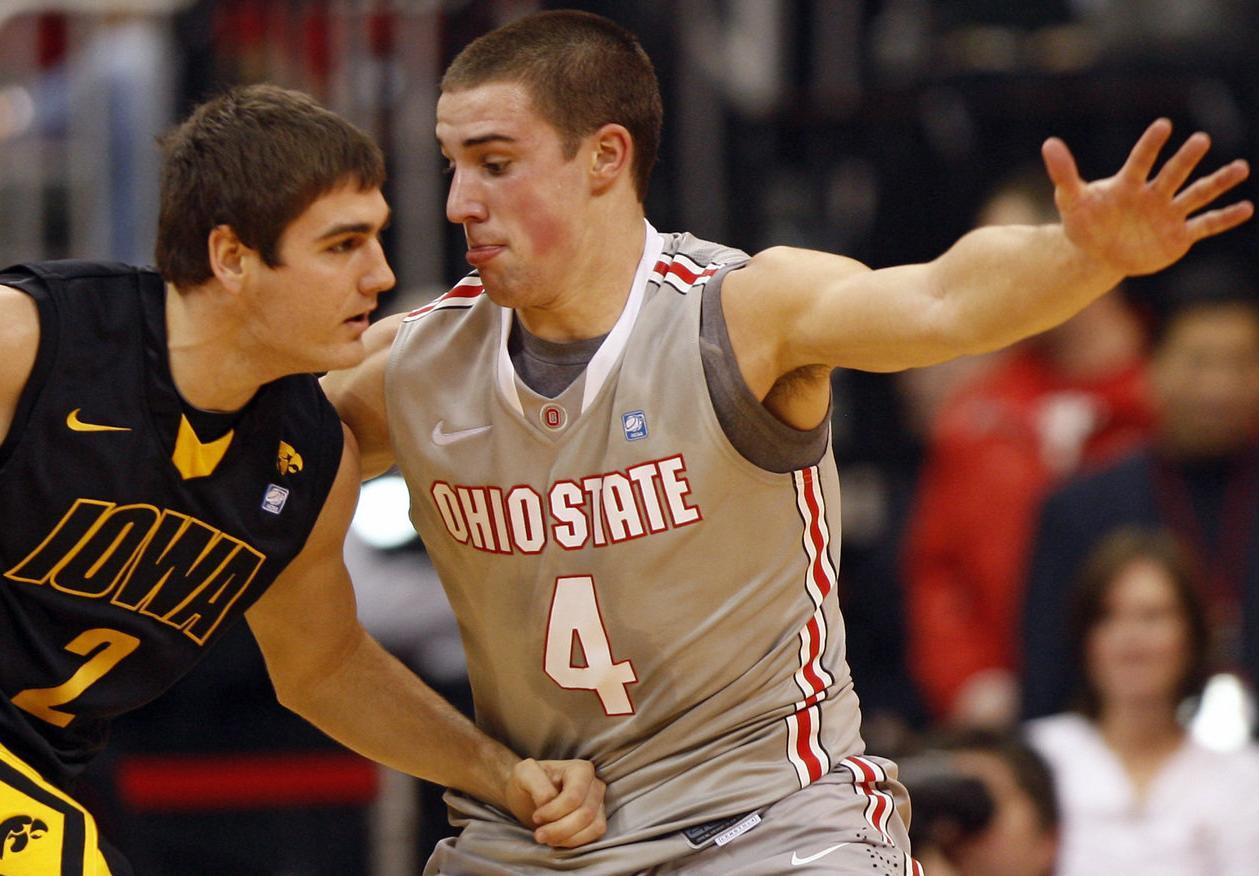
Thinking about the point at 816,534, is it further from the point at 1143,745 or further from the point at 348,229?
the point at 1143,745

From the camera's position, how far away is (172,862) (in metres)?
8.00

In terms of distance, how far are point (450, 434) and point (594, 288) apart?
442 mm

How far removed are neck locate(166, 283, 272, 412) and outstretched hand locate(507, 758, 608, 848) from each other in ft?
3.33

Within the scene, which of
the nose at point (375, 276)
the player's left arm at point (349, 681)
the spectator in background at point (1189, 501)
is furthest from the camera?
the spectator in background at point (1189, 501)

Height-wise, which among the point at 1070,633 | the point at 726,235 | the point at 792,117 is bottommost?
the point at 1070,633

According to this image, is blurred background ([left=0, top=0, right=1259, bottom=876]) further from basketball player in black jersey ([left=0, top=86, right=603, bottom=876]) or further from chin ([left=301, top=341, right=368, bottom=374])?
chin ([left=301, top=341, right=368, bottom=374])

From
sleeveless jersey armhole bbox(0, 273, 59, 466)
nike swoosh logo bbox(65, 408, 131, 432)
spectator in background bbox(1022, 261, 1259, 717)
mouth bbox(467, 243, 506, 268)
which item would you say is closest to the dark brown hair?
spectator in background bbox(1022, 261, 1259, 717)

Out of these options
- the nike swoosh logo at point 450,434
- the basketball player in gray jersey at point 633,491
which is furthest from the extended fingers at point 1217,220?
the nike swoosh logo at point 450,434

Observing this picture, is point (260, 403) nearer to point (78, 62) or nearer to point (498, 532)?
point (498, 532)

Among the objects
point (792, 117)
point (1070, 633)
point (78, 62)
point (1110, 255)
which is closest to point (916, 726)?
point (1070, 633)

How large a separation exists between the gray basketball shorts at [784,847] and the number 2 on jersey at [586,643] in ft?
1.01

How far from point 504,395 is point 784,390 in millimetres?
602

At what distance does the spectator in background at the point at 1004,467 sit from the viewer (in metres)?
8.03

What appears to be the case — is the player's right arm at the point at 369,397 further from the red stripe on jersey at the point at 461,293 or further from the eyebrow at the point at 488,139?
the eyebrow at the point at 488,139
